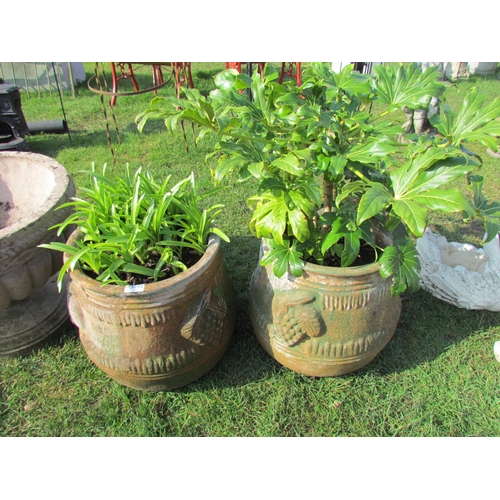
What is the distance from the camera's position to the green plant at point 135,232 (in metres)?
1.80

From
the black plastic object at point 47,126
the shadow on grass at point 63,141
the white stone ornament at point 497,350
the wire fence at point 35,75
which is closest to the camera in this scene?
the white stone ornament at point 497,350

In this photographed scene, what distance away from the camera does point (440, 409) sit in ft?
6.75

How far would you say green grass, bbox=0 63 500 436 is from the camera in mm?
2006

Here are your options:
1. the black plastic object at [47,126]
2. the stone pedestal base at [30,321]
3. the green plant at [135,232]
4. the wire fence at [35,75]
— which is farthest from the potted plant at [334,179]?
the wire fence at [35,75]

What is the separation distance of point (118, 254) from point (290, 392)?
3.62 ft

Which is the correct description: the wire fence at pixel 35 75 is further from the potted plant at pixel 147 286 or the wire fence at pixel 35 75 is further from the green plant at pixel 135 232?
the potted plant at pixel 147 286

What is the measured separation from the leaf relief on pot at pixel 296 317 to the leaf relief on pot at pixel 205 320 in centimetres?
27

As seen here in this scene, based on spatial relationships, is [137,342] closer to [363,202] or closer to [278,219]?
[278,219]

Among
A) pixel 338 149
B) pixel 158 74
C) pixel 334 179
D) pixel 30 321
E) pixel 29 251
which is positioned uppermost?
pixel 338 149

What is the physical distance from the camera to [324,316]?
1802 mm

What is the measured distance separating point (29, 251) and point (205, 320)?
0.91m

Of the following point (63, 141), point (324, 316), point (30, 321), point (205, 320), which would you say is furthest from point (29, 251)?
point (63, 141)

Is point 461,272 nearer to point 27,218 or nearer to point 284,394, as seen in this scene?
point 284,394

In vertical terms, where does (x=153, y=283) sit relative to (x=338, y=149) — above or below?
below
